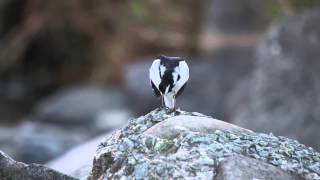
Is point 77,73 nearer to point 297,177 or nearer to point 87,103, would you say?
point 87,103

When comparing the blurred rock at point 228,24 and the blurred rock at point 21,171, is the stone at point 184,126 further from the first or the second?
the blurred rock at point 228,24

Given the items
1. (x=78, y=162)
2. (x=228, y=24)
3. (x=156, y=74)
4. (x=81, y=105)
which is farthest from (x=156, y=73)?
(x=228, y=24)

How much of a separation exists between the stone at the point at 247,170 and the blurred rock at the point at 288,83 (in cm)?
402

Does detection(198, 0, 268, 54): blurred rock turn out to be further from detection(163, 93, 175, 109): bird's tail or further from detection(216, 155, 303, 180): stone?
detection(216, 155, 303, 180): stone

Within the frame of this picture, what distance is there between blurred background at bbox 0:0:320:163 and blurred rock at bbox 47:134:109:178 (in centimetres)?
403

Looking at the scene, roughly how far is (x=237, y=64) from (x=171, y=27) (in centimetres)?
269

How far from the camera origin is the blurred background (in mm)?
12953

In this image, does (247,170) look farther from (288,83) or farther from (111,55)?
(111,55)

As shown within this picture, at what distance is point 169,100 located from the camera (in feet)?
16.0

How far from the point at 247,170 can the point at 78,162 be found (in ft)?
6.40

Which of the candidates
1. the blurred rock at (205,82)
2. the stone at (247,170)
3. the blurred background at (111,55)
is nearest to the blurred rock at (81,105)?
the blurred background at (111,55)

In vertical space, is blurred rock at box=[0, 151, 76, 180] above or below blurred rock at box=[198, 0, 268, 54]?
below

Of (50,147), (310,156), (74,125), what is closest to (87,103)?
(74,125)

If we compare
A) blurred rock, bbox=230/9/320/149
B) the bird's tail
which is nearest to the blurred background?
blurred rock, bbox=230/9/320/149
